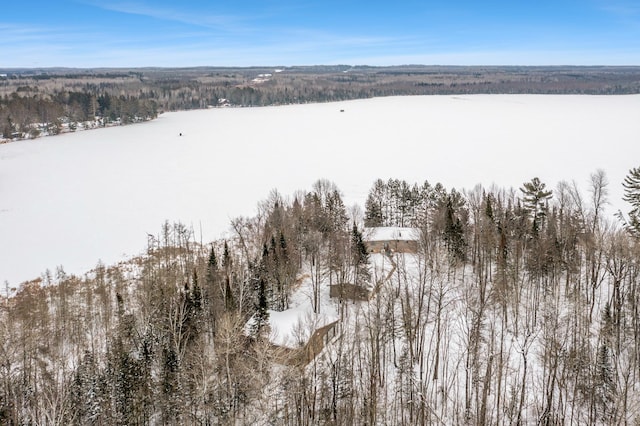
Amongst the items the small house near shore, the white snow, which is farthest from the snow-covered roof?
the white snow

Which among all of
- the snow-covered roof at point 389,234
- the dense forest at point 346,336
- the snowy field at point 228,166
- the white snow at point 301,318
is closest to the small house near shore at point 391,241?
the snow-covered roof at point 389,234

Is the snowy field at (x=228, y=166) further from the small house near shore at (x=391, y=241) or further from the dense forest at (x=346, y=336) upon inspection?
the small house near shore at (x=391, y=241)

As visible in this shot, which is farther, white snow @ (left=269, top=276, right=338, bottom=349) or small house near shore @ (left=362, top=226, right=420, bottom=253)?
small house near shore @ (left=362, top=226, right=420, bottom=253)

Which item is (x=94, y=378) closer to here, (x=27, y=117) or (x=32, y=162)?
(x=32, y=162)

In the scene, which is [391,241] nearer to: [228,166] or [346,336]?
[346,336]

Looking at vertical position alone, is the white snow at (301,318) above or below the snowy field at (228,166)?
below

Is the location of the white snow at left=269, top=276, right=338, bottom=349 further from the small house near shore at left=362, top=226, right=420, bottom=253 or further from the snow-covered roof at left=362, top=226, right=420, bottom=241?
the snow-covered roof at left=362, top=226, right=420, bottom=241

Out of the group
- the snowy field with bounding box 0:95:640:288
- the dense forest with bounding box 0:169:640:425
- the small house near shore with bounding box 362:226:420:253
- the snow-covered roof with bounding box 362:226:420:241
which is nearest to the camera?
the dense forest with bounding box 0:169:640:425
